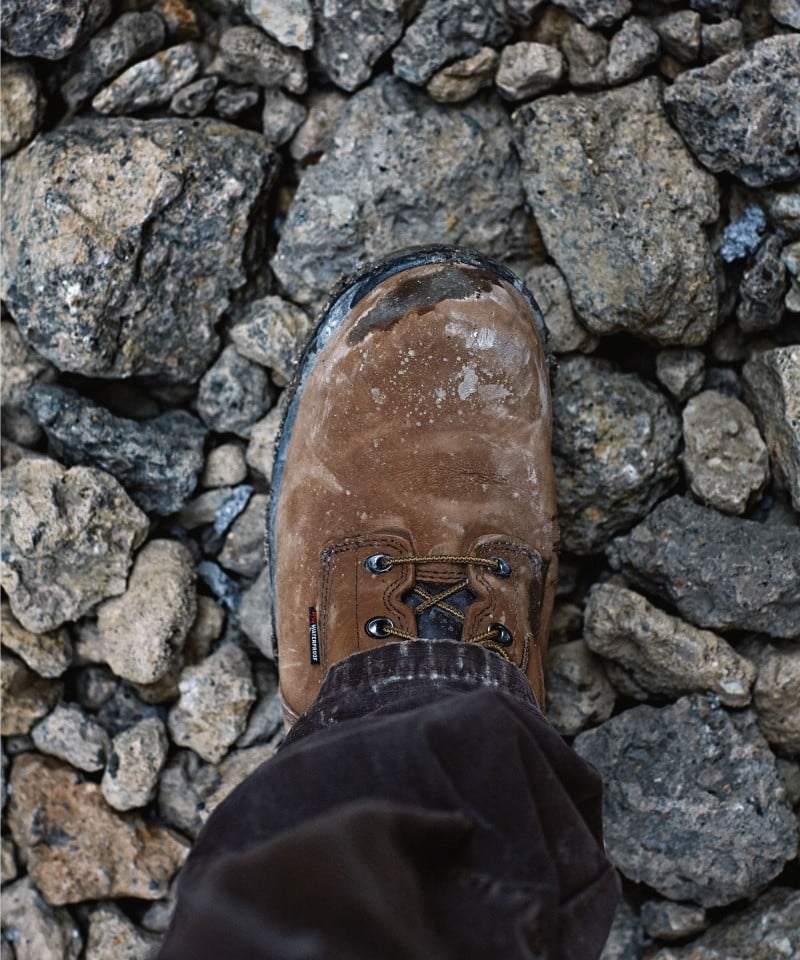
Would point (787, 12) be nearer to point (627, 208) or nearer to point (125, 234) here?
point (627, 208)

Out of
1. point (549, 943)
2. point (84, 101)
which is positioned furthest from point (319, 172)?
point (549, 943)

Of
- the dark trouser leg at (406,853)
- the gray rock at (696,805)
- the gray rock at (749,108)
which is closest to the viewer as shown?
the dark trouser leg at (406,853)

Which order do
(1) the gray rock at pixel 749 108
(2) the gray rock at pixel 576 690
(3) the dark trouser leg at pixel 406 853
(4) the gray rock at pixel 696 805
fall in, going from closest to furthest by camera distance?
(3) the dark trouser leg at pixel 406 853 < (1) the gray rock at pixel 749 108 < (4) the gray rock at pixel 696 805 < (2) the gray rock at pixel 576 690

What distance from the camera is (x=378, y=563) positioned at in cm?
148

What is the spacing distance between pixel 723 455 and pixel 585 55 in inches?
25.1

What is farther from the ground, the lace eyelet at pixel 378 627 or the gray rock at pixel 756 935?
the lace eyelet at pixel 378 627

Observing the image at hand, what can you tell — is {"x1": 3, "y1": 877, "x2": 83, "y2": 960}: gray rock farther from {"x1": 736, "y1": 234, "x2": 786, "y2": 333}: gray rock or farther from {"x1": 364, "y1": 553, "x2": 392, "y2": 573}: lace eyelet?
{"x1": 736, "y1": 234, "x2": 786, "y2": 333}: gray rock

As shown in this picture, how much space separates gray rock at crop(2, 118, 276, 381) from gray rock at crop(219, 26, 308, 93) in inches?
3.4

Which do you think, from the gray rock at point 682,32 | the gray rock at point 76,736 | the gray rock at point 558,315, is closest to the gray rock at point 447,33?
the gray rock at point 682,32

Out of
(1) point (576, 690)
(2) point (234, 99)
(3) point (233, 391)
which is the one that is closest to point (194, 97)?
(2) point (234, 99)

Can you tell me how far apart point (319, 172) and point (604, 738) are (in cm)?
100

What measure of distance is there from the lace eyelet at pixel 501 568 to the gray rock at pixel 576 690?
236 mm

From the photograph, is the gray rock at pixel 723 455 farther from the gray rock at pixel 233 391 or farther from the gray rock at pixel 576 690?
the gray rock at pixel 233 391

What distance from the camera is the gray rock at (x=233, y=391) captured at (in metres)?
1.67
